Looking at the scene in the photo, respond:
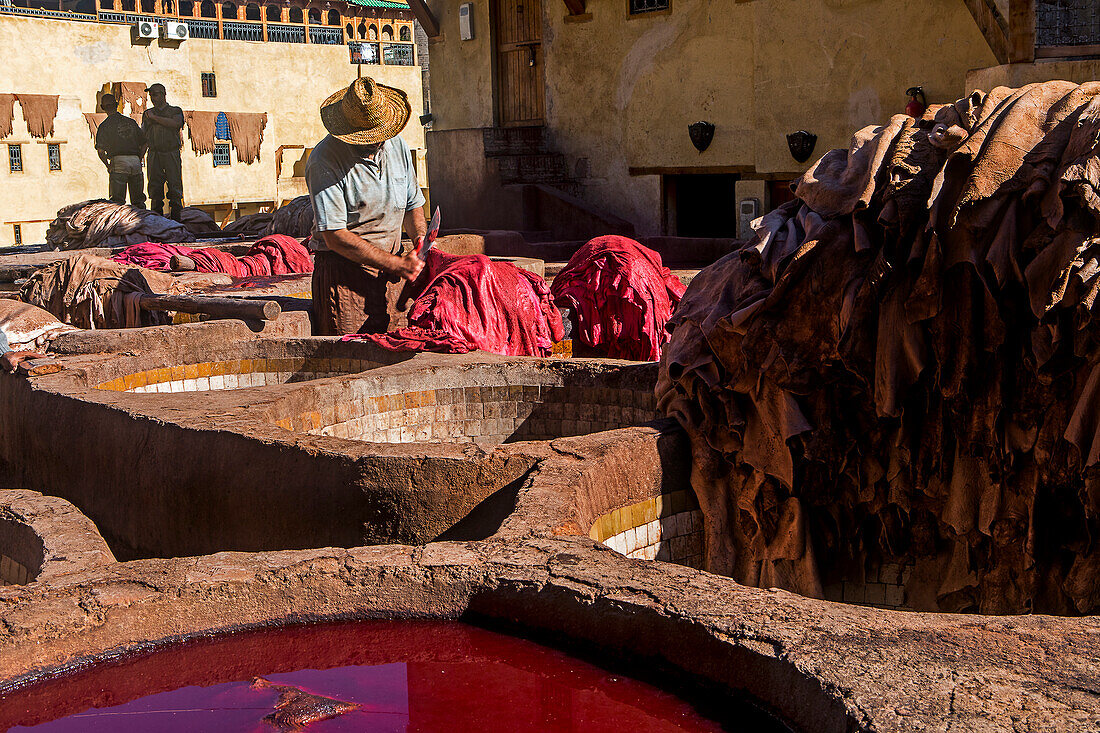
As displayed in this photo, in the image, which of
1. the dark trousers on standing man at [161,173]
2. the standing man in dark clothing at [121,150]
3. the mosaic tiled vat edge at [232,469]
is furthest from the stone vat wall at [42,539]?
the standing man in dark clothing at [121,150]

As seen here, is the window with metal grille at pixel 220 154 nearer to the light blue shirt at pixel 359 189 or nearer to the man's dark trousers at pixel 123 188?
the man's dark trousers at pixel 123 188

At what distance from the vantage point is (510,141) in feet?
50.9

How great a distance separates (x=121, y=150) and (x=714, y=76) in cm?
1332

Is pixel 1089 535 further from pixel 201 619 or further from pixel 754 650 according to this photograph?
pixel 201 619

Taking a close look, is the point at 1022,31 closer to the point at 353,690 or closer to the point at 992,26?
the point at 992,26

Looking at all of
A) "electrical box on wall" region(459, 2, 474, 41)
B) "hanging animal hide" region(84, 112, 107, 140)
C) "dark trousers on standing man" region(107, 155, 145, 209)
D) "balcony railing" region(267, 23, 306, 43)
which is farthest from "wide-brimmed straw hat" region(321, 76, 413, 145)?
"balcony railing" region(267, 23, 306, 43)

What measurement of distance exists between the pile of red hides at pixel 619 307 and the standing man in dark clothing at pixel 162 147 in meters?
15.2

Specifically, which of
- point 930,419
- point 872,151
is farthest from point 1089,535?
point 872,151

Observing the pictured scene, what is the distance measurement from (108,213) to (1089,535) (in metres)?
15.5

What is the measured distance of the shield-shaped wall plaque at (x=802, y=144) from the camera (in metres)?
12.3

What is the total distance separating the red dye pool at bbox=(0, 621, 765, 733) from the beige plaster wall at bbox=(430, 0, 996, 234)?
9766mm

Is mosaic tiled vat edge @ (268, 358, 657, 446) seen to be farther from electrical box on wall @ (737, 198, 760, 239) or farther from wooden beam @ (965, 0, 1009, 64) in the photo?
electrical box on wall @ (737, 198, 760, 239)

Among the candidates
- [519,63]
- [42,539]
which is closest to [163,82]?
[519,63]

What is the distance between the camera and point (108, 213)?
55.4ft
